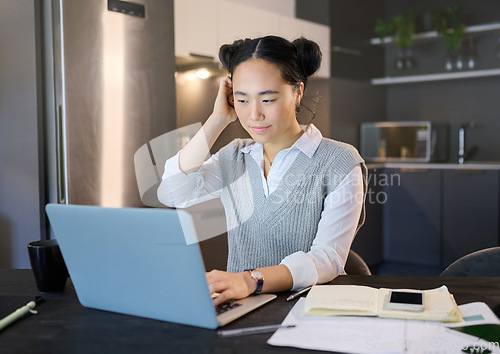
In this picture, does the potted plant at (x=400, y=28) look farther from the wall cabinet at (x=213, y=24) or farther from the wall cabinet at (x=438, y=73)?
the wall cabinet at (x=213, y=24)

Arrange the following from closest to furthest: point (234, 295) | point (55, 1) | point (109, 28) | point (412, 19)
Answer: point (234, 295) → point (55, 1) → point (109, 28) → point (412, 19)

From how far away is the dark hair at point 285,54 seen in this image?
1.51 m

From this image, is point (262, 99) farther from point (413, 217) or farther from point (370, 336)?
point (413, 217)

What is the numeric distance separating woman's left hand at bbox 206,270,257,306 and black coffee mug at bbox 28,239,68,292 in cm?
34

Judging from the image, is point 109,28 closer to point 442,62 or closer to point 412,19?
point 412,19

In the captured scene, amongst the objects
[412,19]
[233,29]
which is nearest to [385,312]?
[233,29]

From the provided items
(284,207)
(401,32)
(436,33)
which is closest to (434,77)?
(436,33)

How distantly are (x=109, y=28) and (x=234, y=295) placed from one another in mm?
1874

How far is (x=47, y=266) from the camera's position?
3.71 ft

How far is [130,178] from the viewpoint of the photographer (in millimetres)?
2646

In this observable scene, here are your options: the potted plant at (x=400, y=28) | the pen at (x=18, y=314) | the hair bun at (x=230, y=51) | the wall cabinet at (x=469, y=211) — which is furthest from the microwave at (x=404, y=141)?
the pen at (x=18, y=314)

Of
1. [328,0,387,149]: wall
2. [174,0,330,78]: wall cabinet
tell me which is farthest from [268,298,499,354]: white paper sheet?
[328,0,387,149]: wall

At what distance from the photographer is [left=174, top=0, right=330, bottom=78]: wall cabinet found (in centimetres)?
289

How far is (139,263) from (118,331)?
0.12m
